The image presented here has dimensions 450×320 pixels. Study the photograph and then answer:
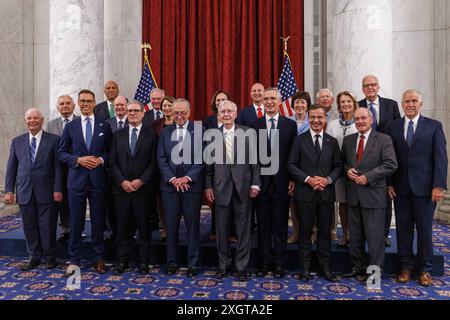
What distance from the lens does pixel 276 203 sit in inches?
171

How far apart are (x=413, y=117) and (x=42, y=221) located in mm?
4228

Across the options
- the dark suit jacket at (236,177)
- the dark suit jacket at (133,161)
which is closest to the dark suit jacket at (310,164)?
the dark suit jacket at (236,177)

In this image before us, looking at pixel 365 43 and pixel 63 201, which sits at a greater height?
pixel 365 43

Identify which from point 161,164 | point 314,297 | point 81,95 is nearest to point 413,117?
point 314,297

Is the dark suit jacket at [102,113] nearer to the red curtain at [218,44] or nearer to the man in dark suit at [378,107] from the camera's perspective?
the red curtain at [218,44]

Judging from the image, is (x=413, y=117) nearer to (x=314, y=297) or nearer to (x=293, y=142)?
(x=293, y=142)

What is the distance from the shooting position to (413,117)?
13.6 feet

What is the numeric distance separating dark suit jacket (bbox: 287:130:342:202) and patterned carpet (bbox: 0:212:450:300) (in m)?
0.90

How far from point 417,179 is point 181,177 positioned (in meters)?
2.43

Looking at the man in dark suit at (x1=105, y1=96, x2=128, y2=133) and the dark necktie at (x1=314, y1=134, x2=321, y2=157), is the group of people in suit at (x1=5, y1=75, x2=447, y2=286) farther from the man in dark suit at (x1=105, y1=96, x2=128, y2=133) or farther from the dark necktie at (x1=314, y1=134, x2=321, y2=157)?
the man in dark suit at (x1=105, y1=96, x2=128, y2=133)

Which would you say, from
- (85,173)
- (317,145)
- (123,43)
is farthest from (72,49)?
(317,145)

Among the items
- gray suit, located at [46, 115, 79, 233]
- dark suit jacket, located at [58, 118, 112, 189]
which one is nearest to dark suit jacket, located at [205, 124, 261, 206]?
dark suit jacket, located at [58, 118, 112, 189]

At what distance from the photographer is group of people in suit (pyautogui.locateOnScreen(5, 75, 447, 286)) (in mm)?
4105

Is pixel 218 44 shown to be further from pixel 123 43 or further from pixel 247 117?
pixel 247 117
